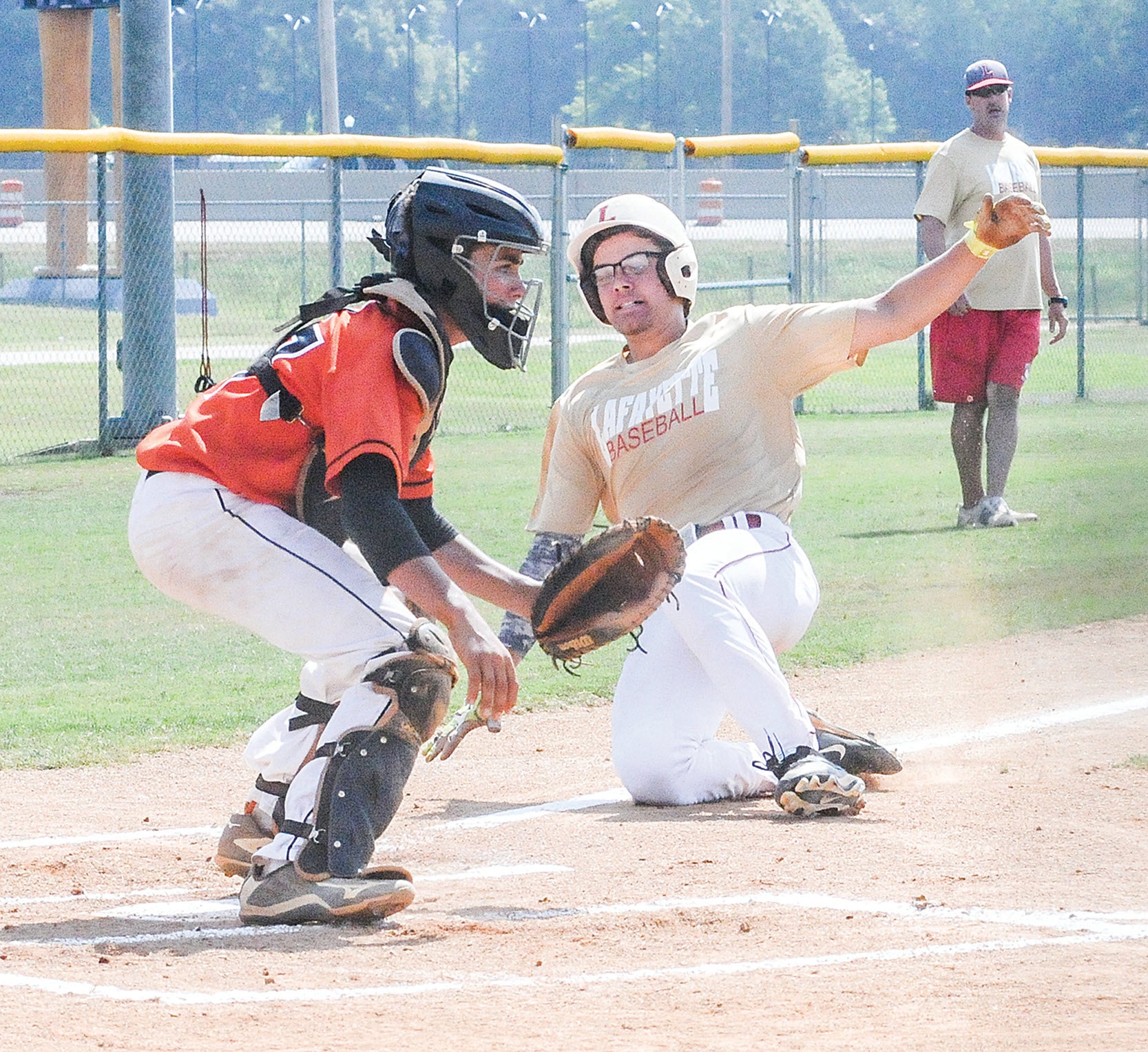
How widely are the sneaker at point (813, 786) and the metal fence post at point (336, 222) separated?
8.19 meters

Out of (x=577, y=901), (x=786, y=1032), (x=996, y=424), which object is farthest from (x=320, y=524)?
(x=996, y=424)

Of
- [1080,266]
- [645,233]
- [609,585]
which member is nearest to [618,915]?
[609,585]

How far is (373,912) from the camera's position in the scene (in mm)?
3762

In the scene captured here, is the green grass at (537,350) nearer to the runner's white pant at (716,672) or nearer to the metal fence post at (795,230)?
the metal fence post at (795,230)

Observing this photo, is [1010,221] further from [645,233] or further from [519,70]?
[519,70]

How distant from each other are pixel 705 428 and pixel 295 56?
2168 inches

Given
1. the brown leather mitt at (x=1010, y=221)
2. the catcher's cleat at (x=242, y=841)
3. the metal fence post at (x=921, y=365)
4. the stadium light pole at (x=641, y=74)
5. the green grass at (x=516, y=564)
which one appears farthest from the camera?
the stadium light pole at (x=641, y=74)

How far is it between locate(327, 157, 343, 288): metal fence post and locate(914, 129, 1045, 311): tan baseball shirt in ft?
14.0

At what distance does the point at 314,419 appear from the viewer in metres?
3.80

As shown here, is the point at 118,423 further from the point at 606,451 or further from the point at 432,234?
the point at 432,234

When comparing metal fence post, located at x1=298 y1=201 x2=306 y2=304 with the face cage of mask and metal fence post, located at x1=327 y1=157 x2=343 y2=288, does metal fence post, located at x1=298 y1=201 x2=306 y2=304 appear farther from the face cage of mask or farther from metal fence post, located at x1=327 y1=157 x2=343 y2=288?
the face cage of mask

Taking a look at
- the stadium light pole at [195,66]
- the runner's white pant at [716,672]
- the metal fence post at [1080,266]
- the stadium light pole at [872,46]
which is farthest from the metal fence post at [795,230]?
the stadium light pole at [195,66]

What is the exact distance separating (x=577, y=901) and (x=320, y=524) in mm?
1018

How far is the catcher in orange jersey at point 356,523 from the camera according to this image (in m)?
3.61
